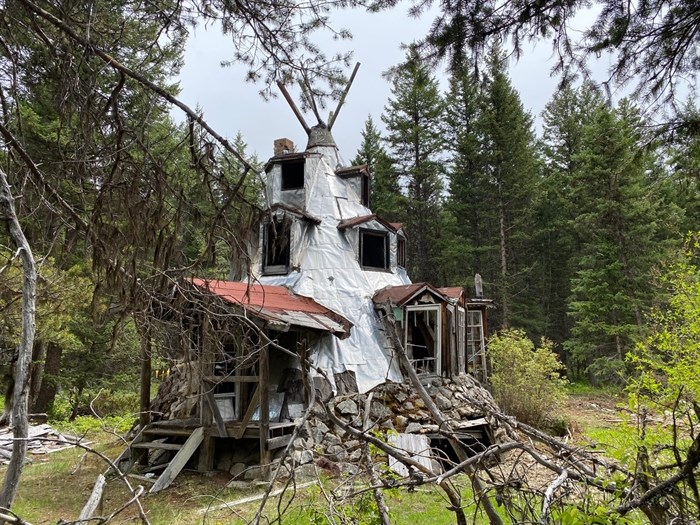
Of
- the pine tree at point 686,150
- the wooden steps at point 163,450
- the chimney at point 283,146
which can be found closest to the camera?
the pine tree at point 686,150

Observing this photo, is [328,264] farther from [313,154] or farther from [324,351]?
[313,154]

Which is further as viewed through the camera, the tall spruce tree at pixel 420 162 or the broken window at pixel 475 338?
the tall spruce tree at pixel 420 162

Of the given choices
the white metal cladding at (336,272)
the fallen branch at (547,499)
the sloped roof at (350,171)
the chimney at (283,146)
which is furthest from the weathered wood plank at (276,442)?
the chimney at (283,146)

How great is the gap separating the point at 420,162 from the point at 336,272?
654 inches

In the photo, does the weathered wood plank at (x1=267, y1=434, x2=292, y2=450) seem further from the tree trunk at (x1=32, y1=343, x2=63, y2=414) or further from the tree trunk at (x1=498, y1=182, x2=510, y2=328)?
the tree trunk at (x1=498, y1=182, x2=510, y2=328)

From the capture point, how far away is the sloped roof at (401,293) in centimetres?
1177

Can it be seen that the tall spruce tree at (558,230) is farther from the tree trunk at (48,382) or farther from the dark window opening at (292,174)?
the tree trunk at (48,382)

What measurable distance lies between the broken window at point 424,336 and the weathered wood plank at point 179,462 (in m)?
5.38

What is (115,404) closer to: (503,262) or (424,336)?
(424,336)

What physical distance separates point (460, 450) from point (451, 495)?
0.73 m

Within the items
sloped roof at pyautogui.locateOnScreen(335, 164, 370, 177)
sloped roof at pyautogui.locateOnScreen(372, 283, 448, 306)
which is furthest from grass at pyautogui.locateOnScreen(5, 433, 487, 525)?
sloped roof at pyautogui.locateOnScreen(335, 164, 370, 177)

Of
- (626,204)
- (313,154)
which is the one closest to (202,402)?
(313,154)

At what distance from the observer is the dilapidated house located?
29.0ft

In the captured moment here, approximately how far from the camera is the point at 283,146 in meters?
15.1
